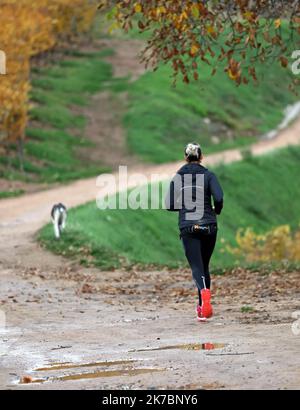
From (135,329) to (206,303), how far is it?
91 centimetres

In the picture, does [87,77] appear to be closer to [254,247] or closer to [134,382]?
[254,247]

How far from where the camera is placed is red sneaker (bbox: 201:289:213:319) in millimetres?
11797

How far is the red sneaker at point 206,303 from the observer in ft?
38.7

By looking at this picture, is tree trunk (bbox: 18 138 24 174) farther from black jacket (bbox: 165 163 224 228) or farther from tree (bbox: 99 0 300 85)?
black jacket (bbox: 165 163 224 228)

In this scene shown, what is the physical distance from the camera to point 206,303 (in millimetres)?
11859

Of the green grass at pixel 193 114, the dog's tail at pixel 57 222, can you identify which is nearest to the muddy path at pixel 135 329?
the dog's tail at pixel 57 222

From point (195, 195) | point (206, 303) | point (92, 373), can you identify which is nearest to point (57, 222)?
point (206, 303)

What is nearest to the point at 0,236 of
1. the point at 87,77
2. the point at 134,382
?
the point at 134,382

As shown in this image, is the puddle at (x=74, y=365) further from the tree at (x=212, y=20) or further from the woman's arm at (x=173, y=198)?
the tree at (x=212, y=20)

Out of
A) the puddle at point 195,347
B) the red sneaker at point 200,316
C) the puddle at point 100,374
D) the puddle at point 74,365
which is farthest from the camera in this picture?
the red sneaker at point 200,316

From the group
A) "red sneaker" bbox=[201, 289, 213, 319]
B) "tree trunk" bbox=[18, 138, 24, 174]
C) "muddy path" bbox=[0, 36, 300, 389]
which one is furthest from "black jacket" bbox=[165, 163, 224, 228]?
"tree trunk" bbox=[18, 138, 24, 174]

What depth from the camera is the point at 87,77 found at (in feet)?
173

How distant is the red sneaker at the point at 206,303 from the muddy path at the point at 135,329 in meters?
0.12
